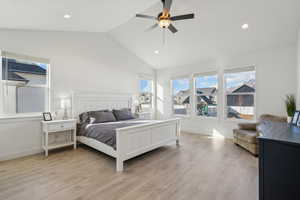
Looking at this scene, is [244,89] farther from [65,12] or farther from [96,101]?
[65,12]

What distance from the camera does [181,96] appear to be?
20.5 ft

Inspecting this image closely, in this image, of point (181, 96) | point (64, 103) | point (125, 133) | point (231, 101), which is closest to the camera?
point (125, 133)

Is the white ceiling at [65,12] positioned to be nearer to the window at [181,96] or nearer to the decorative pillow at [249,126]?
the window at [181,96]

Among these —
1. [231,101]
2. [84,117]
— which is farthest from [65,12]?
[231,101]

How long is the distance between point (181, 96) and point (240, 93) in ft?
7.08

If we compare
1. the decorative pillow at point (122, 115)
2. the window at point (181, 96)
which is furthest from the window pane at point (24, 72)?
the window at point (181, 96)

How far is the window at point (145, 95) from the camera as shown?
6.42m

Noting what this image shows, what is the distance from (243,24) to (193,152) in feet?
10.8

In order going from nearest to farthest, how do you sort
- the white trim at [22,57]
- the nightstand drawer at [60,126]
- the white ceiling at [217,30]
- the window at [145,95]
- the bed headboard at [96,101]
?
the white ceiling at [217,30] → the white trim at [22,57] → the nightstand drawer at [60,126] → the bed headboard at [96,101] → the window at [145,95]

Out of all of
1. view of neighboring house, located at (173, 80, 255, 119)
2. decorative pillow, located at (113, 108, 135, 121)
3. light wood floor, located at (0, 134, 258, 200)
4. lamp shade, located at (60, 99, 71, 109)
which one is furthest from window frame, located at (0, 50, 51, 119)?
view of neighboring house, located at (173, 80, 255, 119)

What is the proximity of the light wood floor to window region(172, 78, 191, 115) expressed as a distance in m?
2.60

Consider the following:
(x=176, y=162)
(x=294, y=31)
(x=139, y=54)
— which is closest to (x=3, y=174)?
(x=176, y=162)

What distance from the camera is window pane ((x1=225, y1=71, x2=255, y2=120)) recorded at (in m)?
4.57

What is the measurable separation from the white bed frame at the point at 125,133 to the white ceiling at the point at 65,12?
6.07 feet
